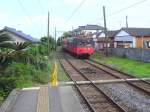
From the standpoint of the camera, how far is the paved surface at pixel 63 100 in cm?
1301

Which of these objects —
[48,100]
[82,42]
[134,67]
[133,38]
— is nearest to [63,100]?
[48,100]

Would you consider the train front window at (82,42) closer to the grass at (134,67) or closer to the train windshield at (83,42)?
the train windshield at (83,42)

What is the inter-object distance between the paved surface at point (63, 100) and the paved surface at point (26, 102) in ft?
2.40

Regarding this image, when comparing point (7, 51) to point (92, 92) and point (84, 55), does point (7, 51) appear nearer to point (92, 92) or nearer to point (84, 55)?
point (92, 92)

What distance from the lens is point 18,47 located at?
17.3m

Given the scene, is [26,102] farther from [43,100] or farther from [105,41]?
[105,41]

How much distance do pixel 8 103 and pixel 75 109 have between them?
299 centimetres

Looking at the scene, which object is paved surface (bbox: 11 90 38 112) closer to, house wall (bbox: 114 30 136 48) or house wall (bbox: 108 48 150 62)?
house wall (bbox: 108 48 150 62)

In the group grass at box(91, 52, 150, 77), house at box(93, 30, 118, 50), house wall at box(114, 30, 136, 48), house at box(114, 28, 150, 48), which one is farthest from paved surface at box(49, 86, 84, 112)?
house wall at box(114, 30, 136, 48)

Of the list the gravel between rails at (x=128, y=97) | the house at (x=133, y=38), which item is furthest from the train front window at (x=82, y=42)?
the gravel between rails at (x=128, y=97)

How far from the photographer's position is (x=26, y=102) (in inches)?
574

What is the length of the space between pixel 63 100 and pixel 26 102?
1.57 m

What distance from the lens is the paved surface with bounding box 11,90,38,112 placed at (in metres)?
13.2

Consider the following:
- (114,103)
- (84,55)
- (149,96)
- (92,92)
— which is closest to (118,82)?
(92,92)
